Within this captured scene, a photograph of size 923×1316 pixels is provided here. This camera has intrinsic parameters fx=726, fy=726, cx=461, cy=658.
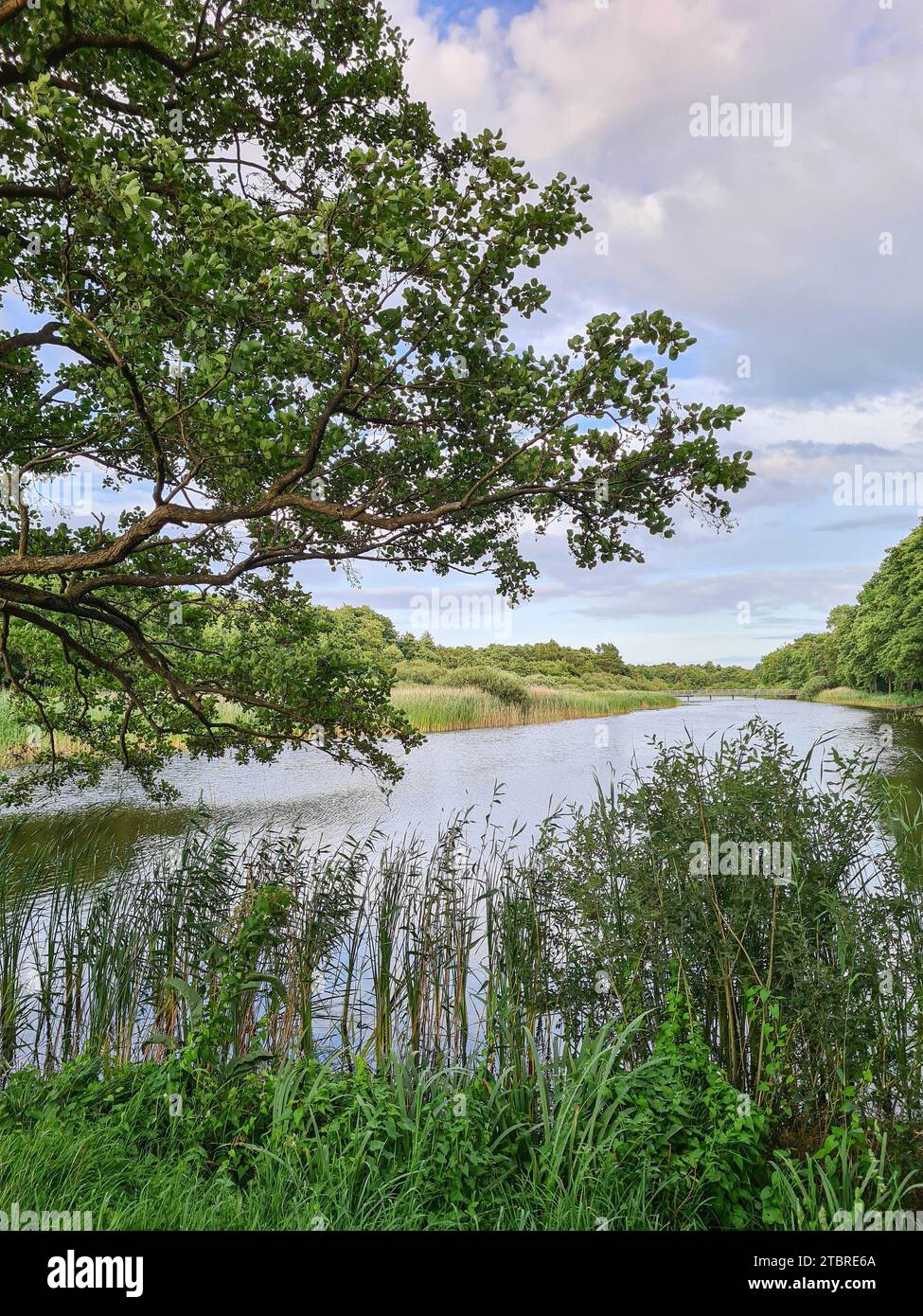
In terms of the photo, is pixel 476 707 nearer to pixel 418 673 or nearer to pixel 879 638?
pixel 418 673

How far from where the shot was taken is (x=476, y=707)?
67.5 ft

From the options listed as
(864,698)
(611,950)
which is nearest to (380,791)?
(611,950)

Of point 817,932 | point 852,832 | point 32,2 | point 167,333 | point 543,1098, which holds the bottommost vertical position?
point 543,1098

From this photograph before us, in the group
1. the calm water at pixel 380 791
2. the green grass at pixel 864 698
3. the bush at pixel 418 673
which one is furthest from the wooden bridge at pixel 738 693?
the calm water at pixel 380 791

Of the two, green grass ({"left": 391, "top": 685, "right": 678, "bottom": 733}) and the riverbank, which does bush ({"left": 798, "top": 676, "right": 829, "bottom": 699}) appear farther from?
green grass ({"left": 391, "top": 685, "right": 678, "bottom": 733})

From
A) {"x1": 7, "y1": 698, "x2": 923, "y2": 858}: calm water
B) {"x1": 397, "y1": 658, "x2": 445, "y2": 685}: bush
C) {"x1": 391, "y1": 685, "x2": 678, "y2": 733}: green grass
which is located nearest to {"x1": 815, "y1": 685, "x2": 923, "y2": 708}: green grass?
{"x1": 391, "y1": 685, "x2": 678, "y2": 733}: green grass

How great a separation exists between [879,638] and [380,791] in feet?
108

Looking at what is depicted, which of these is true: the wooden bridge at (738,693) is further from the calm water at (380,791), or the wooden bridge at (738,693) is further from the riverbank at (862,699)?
the calm water at (380,791)

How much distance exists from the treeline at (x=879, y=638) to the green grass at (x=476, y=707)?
13.2 meters

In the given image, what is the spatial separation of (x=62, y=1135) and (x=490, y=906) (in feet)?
7.51

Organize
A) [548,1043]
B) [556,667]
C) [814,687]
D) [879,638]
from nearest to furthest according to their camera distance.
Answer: [548,1043] < [879,638] < [556,667] < [814,687]
